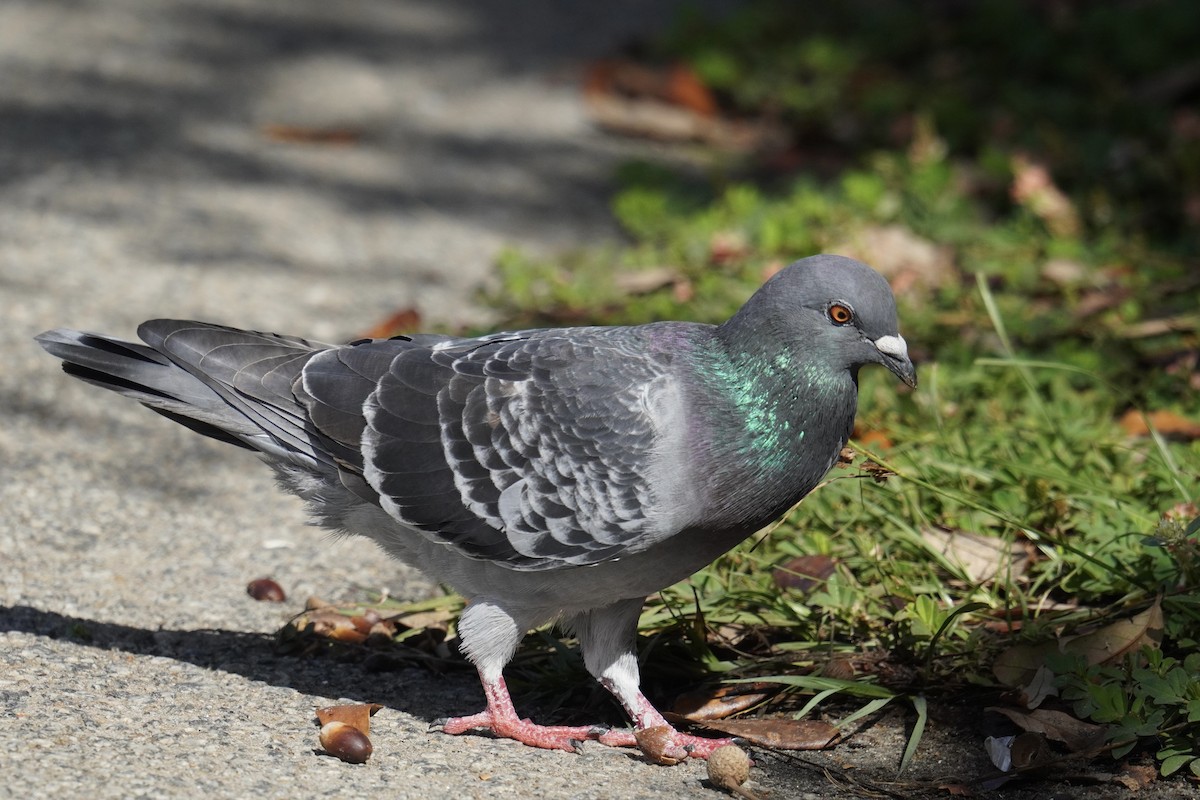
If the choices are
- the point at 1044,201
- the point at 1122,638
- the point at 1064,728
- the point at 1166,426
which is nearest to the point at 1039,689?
the point at 1064,728

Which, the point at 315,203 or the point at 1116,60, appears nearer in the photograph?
→ the point at 315,203

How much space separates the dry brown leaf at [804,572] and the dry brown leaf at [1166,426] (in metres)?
1.16

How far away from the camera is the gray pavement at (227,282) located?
3053mm

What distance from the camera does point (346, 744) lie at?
117 inches

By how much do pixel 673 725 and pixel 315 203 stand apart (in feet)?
12.8

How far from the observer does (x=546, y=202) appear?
6.85 m

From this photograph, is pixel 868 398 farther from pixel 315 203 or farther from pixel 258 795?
pixel 315 203

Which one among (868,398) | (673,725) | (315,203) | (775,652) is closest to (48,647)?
(673,725)

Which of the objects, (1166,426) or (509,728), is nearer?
(509,728)

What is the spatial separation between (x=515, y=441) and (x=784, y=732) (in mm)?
936

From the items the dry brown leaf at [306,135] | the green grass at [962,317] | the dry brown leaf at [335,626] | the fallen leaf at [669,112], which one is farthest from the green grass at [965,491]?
the dry brown leaf at [306,135]

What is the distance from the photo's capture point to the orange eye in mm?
3088

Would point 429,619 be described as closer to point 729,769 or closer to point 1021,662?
point 729,769

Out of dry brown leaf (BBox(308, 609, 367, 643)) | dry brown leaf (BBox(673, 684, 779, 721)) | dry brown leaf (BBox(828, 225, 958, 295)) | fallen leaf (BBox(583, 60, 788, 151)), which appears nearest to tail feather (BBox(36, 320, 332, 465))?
dry brown leaf (BBox(308, 609, 367, 643))
